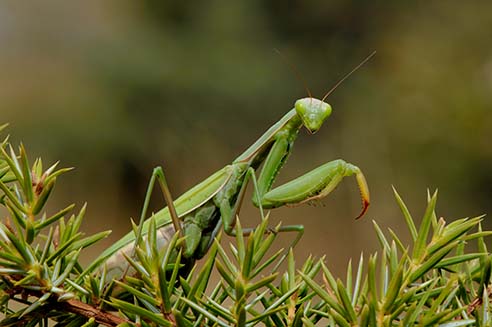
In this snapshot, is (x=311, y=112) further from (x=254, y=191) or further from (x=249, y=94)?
(x=249, y=94)

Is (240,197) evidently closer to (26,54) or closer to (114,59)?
(114,59)

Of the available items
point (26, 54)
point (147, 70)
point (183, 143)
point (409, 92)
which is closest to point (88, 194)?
point (183, 143)

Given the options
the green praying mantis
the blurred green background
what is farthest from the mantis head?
the blurred green background

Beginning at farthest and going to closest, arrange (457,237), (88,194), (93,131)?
(93,131)
(88,194)
(457,237)

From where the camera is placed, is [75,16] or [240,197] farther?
[75,16]

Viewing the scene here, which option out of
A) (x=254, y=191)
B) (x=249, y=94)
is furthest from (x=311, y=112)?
(x=249, y=94)

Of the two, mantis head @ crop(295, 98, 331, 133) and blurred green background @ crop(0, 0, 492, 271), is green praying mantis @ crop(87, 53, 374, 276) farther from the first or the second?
blurred green background @ crop(0, 0, 492, 271)
